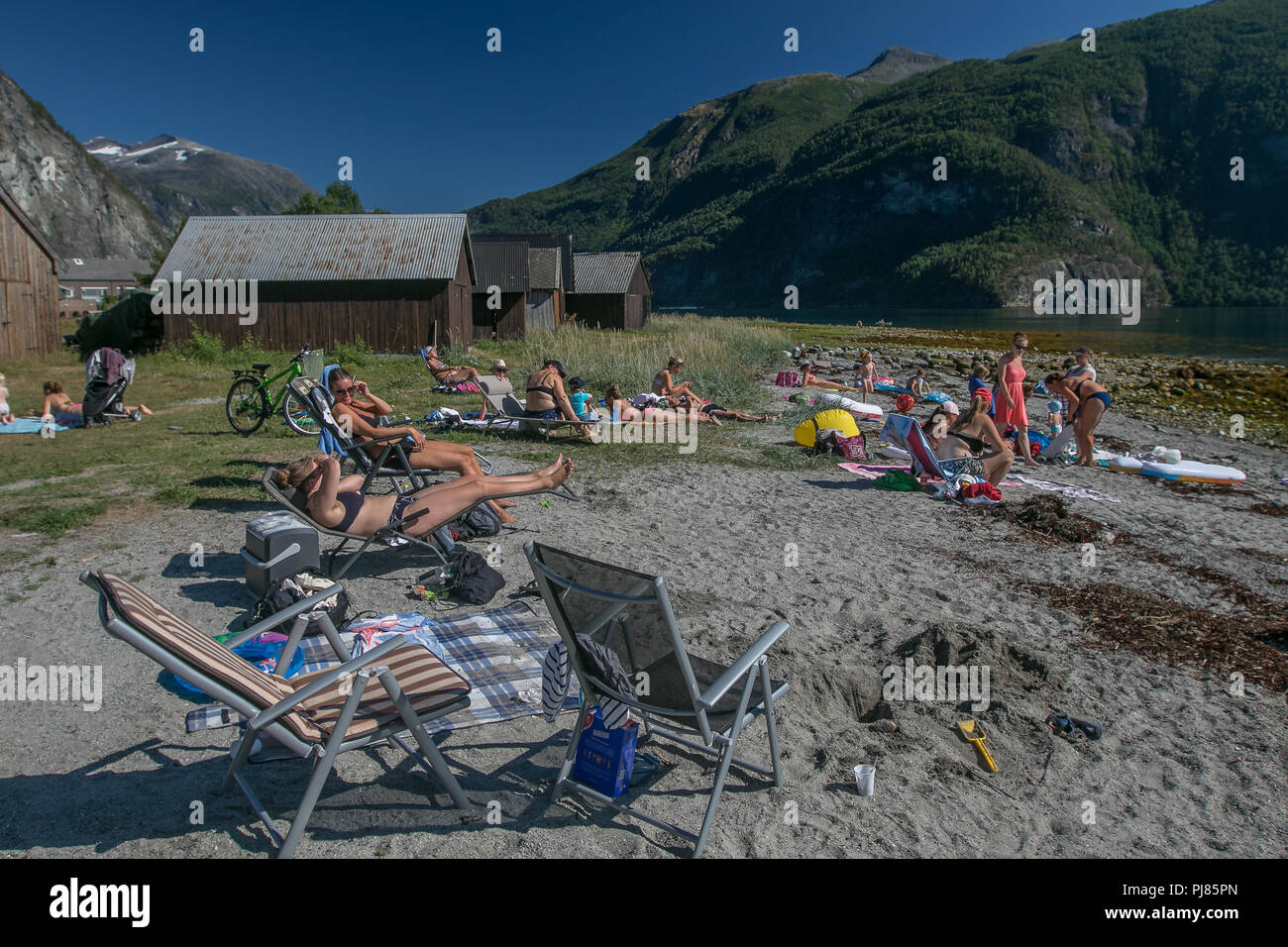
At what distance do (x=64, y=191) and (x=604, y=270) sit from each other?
307ft

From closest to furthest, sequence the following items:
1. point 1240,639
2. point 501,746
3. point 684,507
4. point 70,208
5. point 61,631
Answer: point 501,746, point 61,631, point 1240,639, point 684,507, point 70,208

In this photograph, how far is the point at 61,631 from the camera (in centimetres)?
459

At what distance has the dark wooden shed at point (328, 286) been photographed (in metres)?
23.6

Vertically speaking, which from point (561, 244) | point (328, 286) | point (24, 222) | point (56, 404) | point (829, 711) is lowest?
point (829, 711)

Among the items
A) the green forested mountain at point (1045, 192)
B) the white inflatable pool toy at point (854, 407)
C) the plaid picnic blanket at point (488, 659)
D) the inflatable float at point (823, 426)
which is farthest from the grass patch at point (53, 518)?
the green forested mountain at point (1045, 192)

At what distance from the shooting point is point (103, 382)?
11414 millimetres

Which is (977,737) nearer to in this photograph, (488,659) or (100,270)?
(488,659)

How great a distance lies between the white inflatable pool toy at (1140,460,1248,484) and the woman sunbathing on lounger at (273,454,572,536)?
28.8 feet

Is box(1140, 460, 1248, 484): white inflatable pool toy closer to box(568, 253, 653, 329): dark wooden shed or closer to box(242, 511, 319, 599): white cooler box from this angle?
box(242, 511, 319, 599): white cooler box

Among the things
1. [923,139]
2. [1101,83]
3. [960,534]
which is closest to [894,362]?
[960,534]

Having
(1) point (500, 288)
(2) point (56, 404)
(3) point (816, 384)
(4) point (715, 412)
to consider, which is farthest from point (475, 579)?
(1) point (500, 288)

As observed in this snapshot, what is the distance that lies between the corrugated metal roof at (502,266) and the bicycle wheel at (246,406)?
19742mm

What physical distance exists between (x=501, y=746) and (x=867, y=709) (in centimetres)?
185
